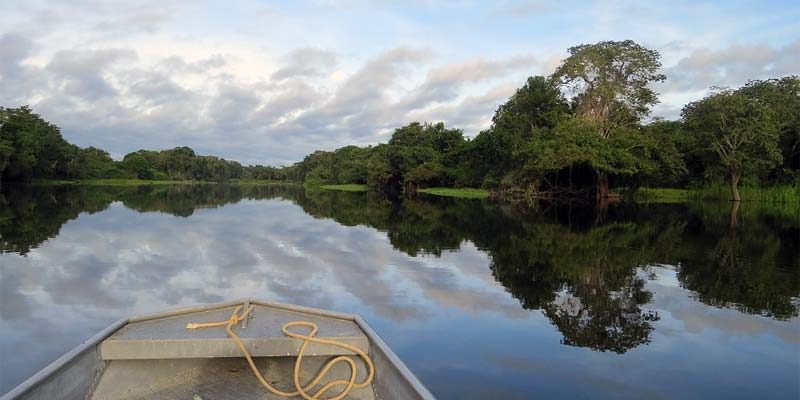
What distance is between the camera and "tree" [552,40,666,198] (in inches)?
1385

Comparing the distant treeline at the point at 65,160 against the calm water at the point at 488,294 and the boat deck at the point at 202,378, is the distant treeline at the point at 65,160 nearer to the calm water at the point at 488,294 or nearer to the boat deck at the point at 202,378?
the calm water at the point at 488,294

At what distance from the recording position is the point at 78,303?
736cm

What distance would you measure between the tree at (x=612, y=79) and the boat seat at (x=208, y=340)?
34650mm

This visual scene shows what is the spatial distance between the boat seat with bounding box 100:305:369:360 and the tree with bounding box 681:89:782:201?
3773cm

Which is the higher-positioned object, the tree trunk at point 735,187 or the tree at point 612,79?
the tree at point 612,79

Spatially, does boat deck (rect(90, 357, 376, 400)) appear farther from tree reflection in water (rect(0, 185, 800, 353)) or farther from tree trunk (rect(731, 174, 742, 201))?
tree trunk (rect(731, 174, 742, 201))

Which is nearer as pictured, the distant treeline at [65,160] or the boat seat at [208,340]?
the boat seat at [208,340]

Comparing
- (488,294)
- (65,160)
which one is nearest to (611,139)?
(488,294)

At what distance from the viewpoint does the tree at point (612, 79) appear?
115 feet

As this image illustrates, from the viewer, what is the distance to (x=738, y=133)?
3447cm

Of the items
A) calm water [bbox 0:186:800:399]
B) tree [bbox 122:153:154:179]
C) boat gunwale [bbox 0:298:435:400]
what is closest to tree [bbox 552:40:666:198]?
calm water [bbox 0:186:800:399]

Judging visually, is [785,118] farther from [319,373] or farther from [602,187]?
[319,373]

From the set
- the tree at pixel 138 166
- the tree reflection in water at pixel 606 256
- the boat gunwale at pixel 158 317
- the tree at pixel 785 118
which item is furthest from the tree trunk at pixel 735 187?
the tree at pixel 138 166

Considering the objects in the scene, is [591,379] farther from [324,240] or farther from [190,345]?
[324,240]
